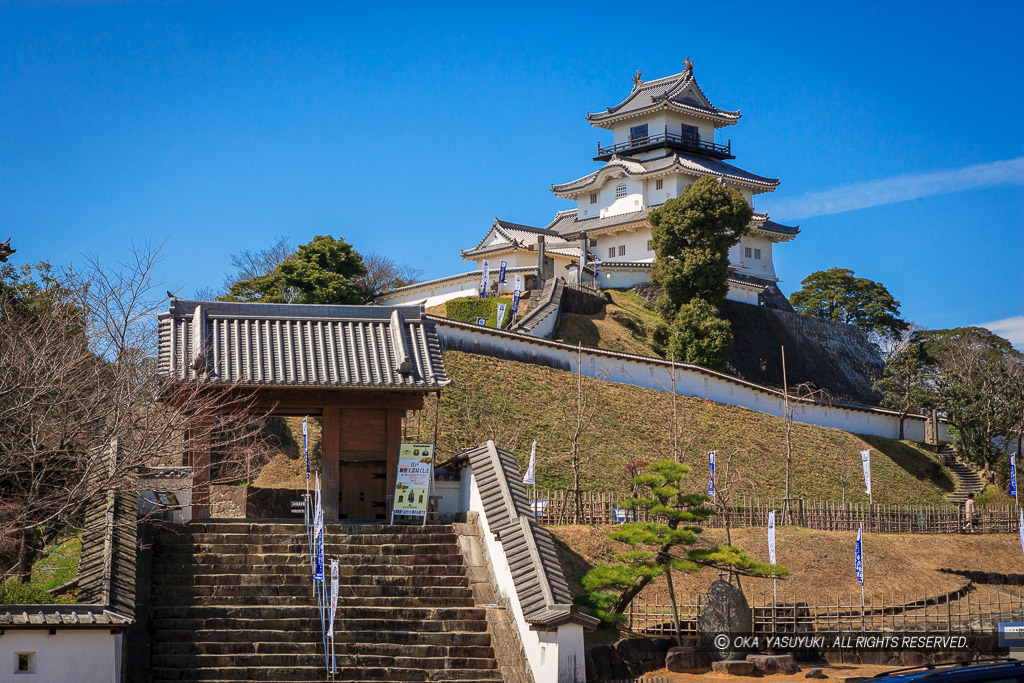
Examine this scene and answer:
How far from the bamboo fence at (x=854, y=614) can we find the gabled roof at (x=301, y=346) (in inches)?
230

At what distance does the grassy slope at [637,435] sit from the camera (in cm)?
3206

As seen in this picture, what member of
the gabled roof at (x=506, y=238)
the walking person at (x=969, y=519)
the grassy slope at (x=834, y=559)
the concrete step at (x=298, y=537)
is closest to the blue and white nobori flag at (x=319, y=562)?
the concrete step at (x=298, y=537)

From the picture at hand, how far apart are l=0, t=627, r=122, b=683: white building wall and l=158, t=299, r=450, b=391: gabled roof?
6652 mm

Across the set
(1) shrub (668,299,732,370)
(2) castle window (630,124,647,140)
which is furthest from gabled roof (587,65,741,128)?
(1) shrub (668,299,732,370)

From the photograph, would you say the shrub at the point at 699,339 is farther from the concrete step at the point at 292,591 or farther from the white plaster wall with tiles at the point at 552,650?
the white plaster wall with tiles at the point at 552,650

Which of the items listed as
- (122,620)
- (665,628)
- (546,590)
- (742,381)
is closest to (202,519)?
(122,620)

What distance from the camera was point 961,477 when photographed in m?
42.3

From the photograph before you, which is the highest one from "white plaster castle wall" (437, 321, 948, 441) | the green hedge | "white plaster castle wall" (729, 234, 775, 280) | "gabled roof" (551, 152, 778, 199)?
"gabled roof" (551, 152, 778, 199)

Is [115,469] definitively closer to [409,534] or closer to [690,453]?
[409,534]

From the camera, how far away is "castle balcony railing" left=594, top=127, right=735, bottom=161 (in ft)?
202

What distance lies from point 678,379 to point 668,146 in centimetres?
2451

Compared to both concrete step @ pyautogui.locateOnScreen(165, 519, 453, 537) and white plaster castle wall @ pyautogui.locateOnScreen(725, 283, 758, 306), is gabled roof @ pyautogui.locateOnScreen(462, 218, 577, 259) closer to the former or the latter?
white plaster castle wall @ pyautogui.locateOnScreen(725, 283, 758, 306)

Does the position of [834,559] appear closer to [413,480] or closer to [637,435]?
[637,435]

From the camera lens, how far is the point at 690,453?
116 feet
